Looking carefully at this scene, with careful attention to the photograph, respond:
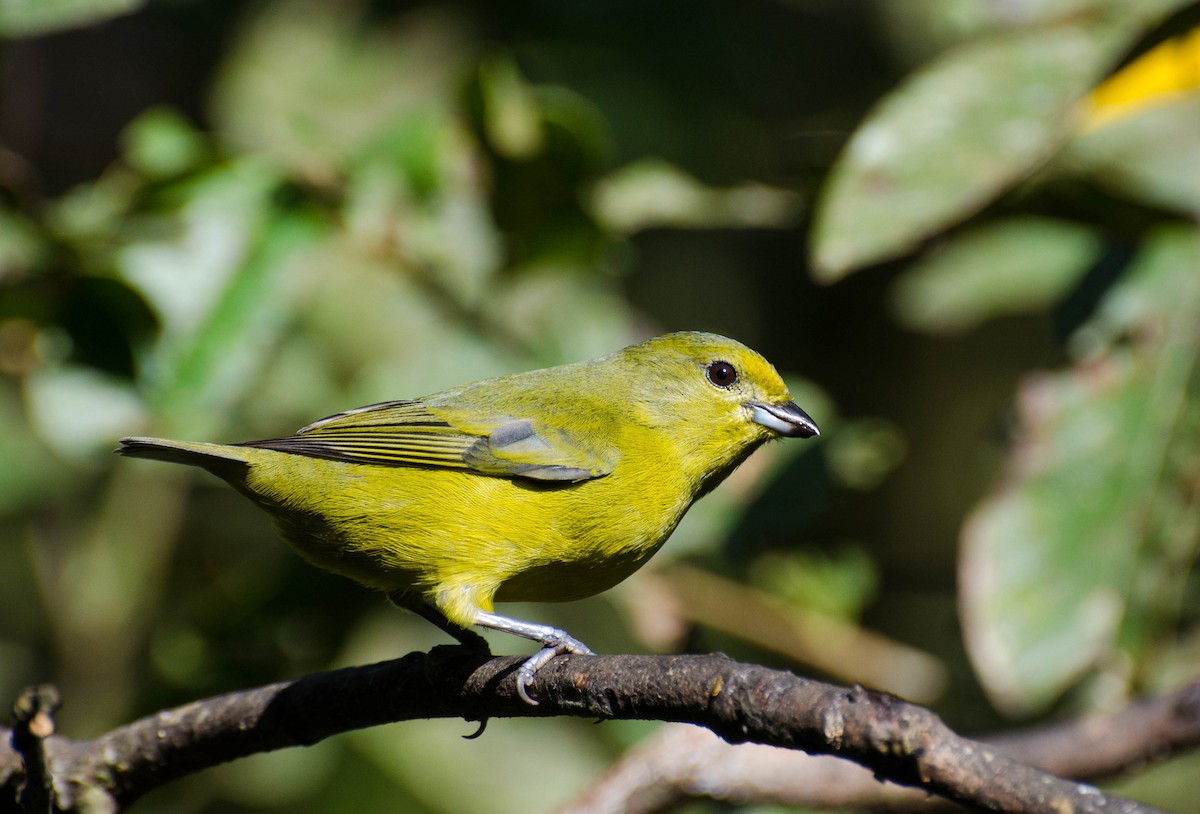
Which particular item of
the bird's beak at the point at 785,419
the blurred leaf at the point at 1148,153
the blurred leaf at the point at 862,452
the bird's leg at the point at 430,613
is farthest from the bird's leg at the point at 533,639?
the blurred leaf at the point at 1148,153

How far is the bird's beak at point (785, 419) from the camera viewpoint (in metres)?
3.39

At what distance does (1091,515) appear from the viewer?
3.30m

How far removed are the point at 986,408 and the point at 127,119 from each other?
4013 millimetres

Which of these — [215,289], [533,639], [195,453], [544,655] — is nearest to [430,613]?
[533,639]

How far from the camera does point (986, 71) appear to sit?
3.47 m

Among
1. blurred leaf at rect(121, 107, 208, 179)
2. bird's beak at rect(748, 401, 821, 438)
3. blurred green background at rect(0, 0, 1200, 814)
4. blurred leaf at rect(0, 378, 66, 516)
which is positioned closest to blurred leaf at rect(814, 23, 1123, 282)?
blurred green background at rect(0, 0, 1200, 814)

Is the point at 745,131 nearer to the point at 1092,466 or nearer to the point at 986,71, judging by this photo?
the point at 986,71

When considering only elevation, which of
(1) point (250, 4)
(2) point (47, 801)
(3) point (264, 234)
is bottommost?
(2) point (47, 801)

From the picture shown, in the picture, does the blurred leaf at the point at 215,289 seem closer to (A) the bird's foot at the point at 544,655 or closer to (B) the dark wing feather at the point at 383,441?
(B) the dark wing feather at the point at 383,441

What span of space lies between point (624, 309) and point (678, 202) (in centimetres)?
55

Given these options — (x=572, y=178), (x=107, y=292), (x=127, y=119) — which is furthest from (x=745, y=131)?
(x=127, y=119)

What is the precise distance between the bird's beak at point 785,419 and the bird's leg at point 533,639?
37.3 inches

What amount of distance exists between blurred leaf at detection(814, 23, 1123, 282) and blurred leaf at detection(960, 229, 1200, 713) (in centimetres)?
69

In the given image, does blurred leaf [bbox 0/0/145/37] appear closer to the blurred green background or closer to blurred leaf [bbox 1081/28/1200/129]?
the blurred green background
